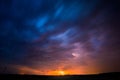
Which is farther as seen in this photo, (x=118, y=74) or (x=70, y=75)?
(x=70, y=75)

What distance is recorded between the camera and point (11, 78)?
Result: 14797 millimetres

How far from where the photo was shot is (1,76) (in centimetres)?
1470

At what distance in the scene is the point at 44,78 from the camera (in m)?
14.8

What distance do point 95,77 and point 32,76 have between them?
5.31m

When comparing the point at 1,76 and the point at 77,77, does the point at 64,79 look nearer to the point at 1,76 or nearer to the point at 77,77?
the point at 77,77

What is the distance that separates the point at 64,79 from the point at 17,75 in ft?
13.1

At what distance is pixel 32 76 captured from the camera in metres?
15.0

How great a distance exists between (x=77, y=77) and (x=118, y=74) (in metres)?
3.34

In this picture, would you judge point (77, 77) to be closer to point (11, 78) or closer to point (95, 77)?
point (95, 77)

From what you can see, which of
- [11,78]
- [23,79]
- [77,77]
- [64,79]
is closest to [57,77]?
[64,79]

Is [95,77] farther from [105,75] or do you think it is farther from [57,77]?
[57,77]

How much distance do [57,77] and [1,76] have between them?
468 centimetres

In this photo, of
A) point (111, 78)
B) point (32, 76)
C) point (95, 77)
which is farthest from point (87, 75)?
point (32, 76)

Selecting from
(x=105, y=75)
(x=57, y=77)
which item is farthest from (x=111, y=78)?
(x=57, y=77)
